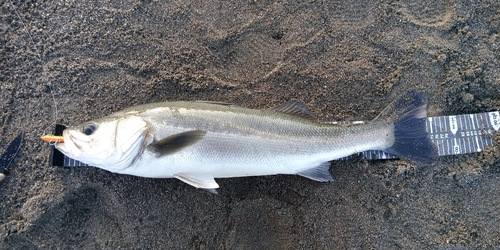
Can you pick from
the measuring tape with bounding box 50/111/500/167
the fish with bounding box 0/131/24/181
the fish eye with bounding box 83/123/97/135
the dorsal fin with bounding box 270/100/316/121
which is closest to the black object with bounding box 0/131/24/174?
the fish with bounding box 0/131/24/181

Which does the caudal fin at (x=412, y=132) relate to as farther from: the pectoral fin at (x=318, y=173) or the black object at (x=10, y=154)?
the black object at (x=10, y=154)

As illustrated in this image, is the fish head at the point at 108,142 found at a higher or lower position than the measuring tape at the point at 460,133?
lower

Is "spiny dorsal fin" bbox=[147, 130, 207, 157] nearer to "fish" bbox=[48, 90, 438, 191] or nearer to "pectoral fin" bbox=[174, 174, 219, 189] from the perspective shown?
"fish" bbox=[48, 90, 438, 191]

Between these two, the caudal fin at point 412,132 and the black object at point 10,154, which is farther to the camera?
the black object at point 10,154

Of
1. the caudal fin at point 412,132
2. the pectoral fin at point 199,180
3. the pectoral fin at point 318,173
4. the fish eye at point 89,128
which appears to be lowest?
the pectoral fin at point 199,180

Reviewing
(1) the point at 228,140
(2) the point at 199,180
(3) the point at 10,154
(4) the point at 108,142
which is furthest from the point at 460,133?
(3) the point at 10,154

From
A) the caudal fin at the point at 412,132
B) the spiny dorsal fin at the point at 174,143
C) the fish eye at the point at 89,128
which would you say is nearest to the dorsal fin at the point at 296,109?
the caudal fin at the point at 412,132

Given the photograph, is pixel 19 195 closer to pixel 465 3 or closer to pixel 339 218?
pixel 339 218

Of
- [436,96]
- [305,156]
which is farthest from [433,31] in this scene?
[305,156]
